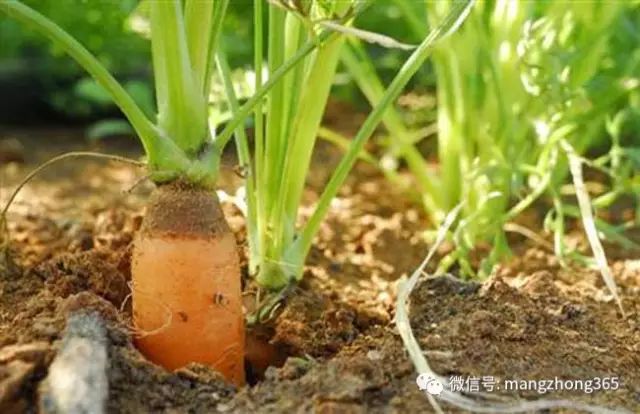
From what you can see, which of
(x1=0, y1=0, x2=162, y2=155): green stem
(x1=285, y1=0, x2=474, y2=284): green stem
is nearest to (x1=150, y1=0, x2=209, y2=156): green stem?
(x1=0, y1=0, x2=162, y2=155): green stem

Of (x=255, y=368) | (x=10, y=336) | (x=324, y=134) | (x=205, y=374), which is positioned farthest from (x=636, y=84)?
(x=10, y=336)

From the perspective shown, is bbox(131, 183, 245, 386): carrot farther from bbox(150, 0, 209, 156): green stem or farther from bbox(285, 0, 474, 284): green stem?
bbox(285, 0, 474, 284): green stem

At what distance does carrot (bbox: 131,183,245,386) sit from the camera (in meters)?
1.08

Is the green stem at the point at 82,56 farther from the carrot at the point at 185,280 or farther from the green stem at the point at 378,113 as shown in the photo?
the green stem at the point at 378,113

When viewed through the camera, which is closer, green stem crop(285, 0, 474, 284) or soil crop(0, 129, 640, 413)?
soil crop(0, 129, 640, 413)

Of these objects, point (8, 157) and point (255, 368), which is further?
point (8, 157)

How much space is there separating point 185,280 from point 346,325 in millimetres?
189

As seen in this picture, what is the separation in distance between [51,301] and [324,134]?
29.0 inches

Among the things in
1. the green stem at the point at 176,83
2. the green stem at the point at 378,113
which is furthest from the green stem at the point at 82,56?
the green stem at the point at 378,113

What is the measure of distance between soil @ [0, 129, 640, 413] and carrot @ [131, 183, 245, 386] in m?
0.03

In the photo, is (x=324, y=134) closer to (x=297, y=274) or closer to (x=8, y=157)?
(x=297, y=274)

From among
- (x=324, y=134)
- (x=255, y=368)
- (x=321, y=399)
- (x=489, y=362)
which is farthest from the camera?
(x=324, y=134)

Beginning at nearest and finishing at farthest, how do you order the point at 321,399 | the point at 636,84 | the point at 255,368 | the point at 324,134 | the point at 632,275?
1. the point at 321,399
2. the point at 255,368
3. the point at 632,275
4. the point at 636,84
5. the point at 324,134

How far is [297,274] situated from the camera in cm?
127
